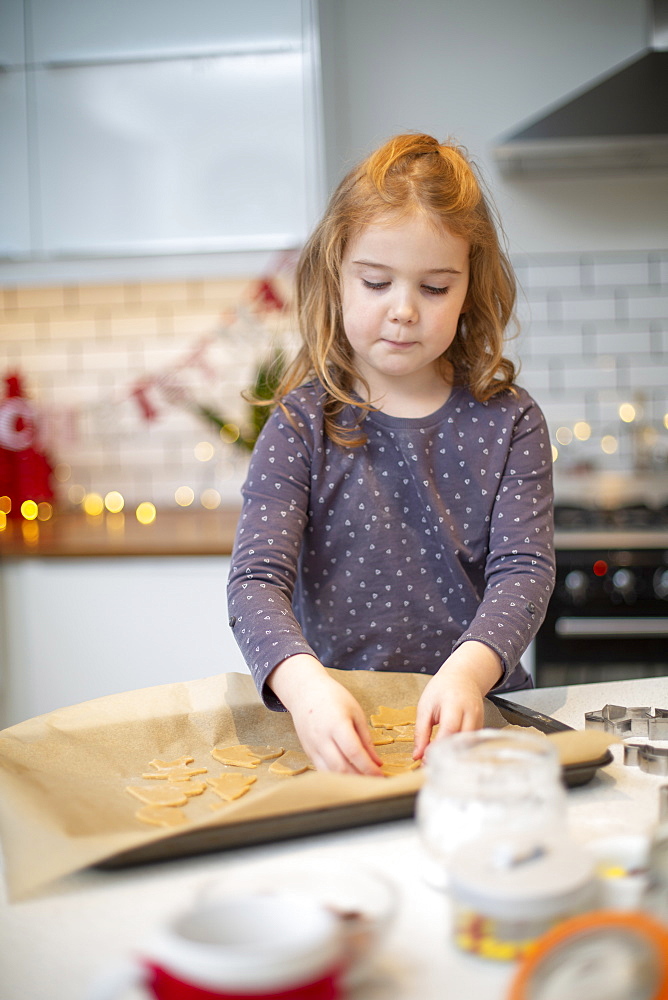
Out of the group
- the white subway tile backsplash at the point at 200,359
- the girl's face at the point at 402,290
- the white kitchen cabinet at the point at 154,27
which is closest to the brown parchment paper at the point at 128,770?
the girl's face at the point at 402,290

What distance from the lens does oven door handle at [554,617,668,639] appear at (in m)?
1.85

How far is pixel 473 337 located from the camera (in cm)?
113

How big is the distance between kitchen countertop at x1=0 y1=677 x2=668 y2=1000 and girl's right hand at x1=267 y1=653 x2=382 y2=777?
0.27 feet

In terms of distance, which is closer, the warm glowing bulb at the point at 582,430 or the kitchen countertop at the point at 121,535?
the kitchen countertop at the point at 121,535

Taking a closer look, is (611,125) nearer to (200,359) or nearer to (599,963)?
(200,359)

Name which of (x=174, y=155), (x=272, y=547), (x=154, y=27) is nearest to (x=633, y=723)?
(x=272, y=547)

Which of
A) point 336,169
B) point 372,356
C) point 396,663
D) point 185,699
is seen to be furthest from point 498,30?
point 185,699

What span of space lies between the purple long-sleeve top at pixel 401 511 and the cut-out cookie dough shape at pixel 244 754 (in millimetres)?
272

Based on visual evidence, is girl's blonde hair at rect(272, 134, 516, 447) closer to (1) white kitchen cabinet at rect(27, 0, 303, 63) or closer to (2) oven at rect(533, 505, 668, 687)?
(2) oven at rect(533, 505, 668, 687)

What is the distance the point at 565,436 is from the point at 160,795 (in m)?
1.86

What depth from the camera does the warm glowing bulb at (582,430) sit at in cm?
234

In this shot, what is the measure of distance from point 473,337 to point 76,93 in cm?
143

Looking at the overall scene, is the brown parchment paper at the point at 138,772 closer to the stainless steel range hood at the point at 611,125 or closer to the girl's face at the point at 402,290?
the girl's face at the point at 402,290

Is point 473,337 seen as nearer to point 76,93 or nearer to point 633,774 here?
point 633,774
